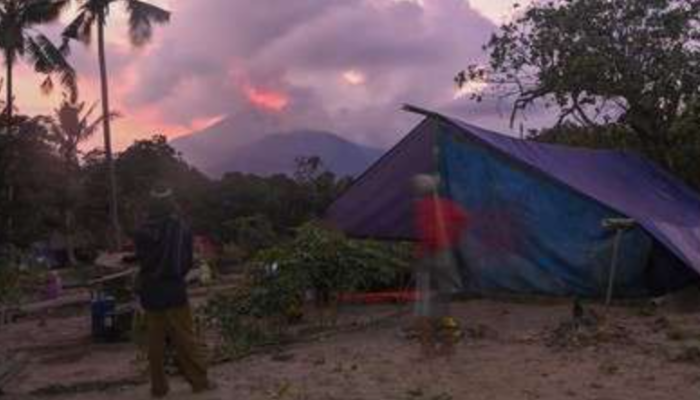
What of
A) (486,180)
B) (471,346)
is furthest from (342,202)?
(471,346)

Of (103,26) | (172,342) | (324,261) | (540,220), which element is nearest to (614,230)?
(540,220)

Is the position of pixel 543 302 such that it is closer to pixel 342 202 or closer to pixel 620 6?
pixel 342 202

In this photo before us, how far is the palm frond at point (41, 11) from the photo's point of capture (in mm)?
33406

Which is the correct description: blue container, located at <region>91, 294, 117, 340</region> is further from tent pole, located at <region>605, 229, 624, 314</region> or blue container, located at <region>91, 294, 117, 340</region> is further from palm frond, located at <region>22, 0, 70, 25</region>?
palm frond, located at <region>22, 0, 70, 25</region>

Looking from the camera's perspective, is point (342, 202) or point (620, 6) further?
point (620, 6)

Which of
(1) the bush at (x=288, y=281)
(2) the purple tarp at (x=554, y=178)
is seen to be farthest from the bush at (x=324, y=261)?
(2) the purple tarp at (x=554, y=178)

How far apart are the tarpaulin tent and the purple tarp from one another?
1.0 inches

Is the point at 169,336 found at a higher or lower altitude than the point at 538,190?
lower

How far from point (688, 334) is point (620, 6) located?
1103 centimetres

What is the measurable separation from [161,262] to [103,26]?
2671 centimetres

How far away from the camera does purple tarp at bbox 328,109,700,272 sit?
14141 mm

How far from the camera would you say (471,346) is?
36.5 ft

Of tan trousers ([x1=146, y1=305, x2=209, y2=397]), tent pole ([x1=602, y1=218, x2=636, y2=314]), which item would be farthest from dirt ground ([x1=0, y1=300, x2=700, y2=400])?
tent pole ([x1=602, y1=218, x2=636, y2=314])

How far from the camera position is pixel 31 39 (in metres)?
34.8
